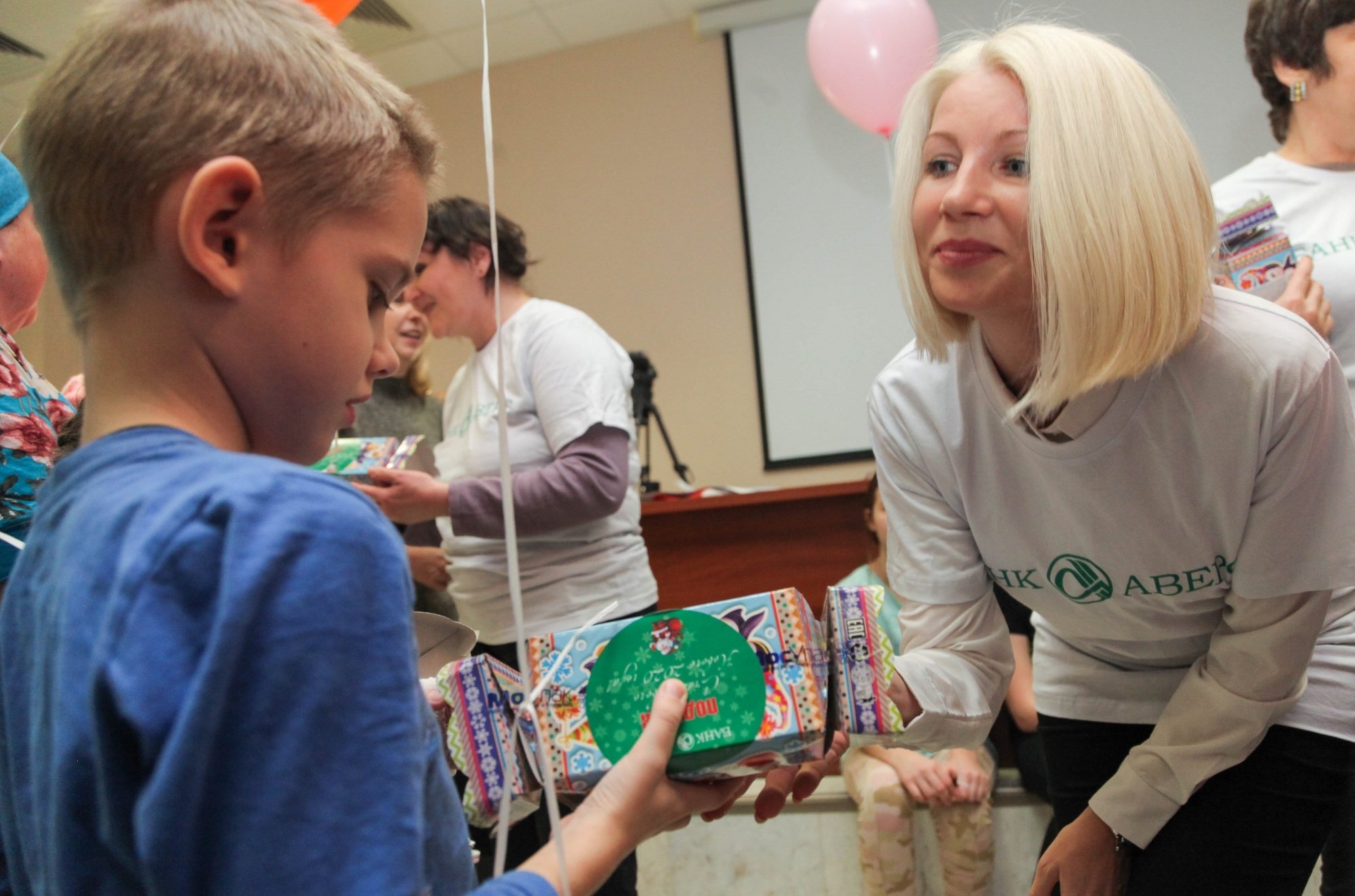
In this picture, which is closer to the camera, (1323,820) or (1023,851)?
(1323,820)

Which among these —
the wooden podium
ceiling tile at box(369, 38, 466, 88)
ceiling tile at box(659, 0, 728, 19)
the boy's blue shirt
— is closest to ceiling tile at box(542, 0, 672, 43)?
ceiling tile at box(659, 0, 728, 19)

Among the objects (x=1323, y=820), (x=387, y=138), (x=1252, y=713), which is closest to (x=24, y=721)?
(x=387, y=138)

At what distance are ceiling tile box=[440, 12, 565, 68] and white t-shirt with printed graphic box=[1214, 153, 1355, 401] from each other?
128 inches

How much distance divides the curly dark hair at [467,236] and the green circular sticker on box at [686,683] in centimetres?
118

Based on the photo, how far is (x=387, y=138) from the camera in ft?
1.87

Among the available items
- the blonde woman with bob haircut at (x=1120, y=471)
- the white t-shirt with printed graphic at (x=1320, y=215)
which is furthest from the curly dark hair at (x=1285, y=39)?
the blonde woman with bob haircut at (x=1120, y=471)

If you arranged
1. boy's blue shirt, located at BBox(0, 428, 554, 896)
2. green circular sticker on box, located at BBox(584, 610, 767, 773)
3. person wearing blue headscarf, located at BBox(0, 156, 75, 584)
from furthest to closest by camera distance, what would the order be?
1. person wearing blue headscarf, located at BBox(0, 156, 75, 584)
2. green circular sticker on box, located at BBox(584, 610, 767, 773)
3. boy's blue shirt, located at BBox(0, 428, 554, 896)

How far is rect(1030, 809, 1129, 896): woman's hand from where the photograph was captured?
0.99 m

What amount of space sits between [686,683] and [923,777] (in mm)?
1224

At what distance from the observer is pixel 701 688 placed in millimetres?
713

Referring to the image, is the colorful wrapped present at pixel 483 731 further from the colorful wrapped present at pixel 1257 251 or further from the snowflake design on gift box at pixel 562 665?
the colorful wrapped present at pixel 1257 251

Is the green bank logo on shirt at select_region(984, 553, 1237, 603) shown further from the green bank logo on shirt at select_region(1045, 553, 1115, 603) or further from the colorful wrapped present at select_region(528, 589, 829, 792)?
the colorful wrapped present at select_region(528, 589, 829, 792)

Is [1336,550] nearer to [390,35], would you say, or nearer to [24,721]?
[24,721]

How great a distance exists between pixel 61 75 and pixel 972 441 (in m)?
0.82
